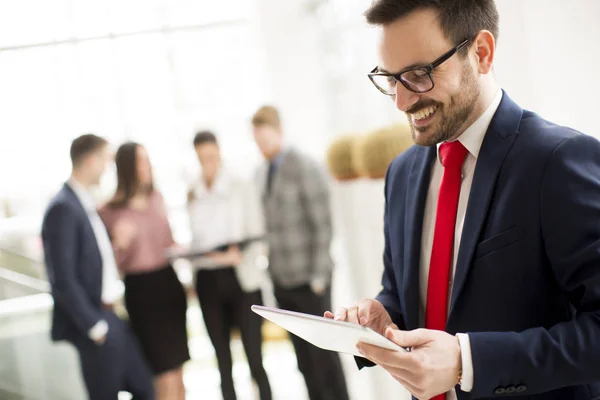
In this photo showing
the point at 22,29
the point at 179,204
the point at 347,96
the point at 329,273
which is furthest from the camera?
the point at 179,204

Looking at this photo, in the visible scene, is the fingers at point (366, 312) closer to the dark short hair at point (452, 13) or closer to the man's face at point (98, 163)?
the dark short hair at point (452, 13)

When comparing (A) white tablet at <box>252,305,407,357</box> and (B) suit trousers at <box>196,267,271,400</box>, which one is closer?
(A) white tablet at <box>252,305,407,357</box>

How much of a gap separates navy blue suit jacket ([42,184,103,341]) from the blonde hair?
43.7 inches

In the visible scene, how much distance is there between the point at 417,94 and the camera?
125 centimetres

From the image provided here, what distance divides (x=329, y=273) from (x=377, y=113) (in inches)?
46.7

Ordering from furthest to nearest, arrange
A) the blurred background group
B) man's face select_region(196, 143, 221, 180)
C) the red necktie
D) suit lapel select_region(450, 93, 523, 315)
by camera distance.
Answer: man's face select_region(196, 143, 221, 180)
the blurred background group
the red necktie
suit lapel select_region(450, 93, 523, 315)

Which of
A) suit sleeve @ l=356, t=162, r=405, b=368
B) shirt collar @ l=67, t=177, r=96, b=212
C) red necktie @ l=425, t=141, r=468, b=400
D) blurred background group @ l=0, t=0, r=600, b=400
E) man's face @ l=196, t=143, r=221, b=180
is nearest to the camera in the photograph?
red necktie @ l=425, t=141, r=468, b=400

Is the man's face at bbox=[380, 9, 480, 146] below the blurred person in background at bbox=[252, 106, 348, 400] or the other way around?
the other way around

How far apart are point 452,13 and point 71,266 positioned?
9.31ft

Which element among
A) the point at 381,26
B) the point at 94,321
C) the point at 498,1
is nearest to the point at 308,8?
the point at 94,321

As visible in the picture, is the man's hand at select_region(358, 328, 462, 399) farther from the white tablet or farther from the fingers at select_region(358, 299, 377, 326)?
the fingers at select_region(358, 299, 377, 326)

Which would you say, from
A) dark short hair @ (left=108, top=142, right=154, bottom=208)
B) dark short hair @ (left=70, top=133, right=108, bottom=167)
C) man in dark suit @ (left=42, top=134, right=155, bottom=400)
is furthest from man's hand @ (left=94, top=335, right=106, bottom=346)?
dark short hair @ (left=70, top=133, right=108, bottom=167)

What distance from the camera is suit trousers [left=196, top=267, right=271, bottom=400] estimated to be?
13.0ft

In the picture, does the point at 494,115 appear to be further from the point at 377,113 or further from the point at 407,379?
the point at 377,113
